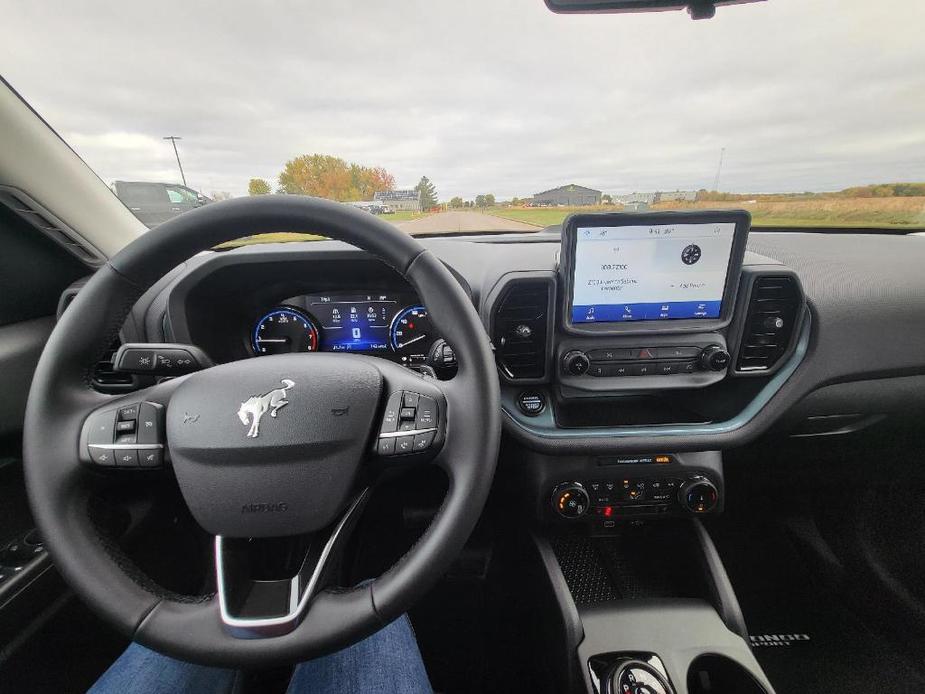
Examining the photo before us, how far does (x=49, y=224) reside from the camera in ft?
4.63

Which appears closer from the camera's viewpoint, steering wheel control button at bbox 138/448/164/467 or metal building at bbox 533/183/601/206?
steering wheel control button at bbox 138/448/164/467

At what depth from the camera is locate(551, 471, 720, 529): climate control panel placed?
1.54 meters

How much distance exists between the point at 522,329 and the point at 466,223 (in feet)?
2.33

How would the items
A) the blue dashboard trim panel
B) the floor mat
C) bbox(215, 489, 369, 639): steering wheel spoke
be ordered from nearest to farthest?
bbox(215, 489, 369, 639): steering wheel spoke → the blue dashboard trim panel → the floor mat

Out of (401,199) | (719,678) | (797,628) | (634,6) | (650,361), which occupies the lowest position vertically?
(797,628)

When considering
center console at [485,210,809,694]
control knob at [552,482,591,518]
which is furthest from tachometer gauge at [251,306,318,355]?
control knob at [552,482,591,518]

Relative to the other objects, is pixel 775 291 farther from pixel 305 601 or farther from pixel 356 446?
pixel 305 601

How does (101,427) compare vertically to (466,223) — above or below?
below

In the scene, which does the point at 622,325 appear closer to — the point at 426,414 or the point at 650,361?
the point at 650,361

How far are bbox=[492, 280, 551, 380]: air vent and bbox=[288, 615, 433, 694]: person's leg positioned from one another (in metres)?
0.83

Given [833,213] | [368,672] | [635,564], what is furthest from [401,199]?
[833,213]

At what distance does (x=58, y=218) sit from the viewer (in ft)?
4.68

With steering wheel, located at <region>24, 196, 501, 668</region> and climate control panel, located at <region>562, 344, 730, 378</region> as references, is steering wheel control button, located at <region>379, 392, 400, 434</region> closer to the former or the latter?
steering wheel, located at <region>24, 196, 501, 668</region>

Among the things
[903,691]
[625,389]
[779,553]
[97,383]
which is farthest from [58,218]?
[903,691]
